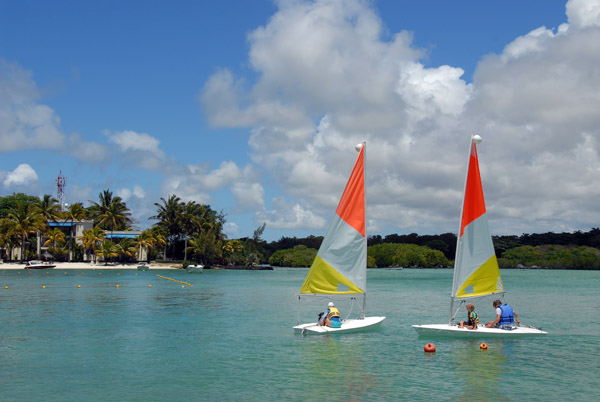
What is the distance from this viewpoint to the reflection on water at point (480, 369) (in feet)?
50.3

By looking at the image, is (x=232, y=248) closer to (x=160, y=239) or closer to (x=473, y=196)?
(x=160, y=239)

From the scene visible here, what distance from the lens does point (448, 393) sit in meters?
15.3

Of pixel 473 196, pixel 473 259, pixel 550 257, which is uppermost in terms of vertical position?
pixel 473 196

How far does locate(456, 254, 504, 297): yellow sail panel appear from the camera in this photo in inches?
882

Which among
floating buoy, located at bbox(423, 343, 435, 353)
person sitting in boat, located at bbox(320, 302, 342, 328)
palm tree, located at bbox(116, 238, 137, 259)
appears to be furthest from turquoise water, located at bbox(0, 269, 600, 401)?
palm tree, located at bbox(116, 238, 137, 259)

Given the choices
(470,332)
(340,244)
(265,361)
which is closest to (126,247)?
(340,244)

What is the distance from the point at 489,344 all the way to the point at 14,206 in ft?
→ 430

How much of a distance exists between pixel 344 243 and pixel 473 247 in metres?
5.27

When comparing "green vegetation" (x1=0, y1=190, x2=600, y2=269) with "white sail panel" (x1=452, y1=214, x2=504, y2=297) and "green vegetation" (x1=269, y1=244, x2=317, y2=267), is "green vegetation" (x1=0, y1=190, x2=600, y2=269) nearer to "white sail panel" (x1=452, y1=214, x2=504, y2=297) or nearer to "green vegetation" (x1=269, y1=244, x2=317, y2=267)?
"green vegetation" (x1=269, y1=244, x2=317, y2=267)

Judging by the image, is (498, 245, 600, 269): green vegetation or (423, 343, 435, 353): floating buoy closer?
(423, 343, 435, 353): floating buoy

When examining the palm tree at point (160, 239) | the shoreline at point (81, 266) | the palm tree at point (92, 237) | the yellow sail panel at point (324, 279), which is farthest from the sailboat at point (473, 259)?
the palm tree at point (160, 239)

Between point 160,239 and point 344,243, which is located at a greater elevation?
point 160,239

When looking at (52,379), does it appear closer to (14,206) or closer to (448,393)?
(448,393)

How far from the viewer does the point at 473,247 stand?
22484 mm
